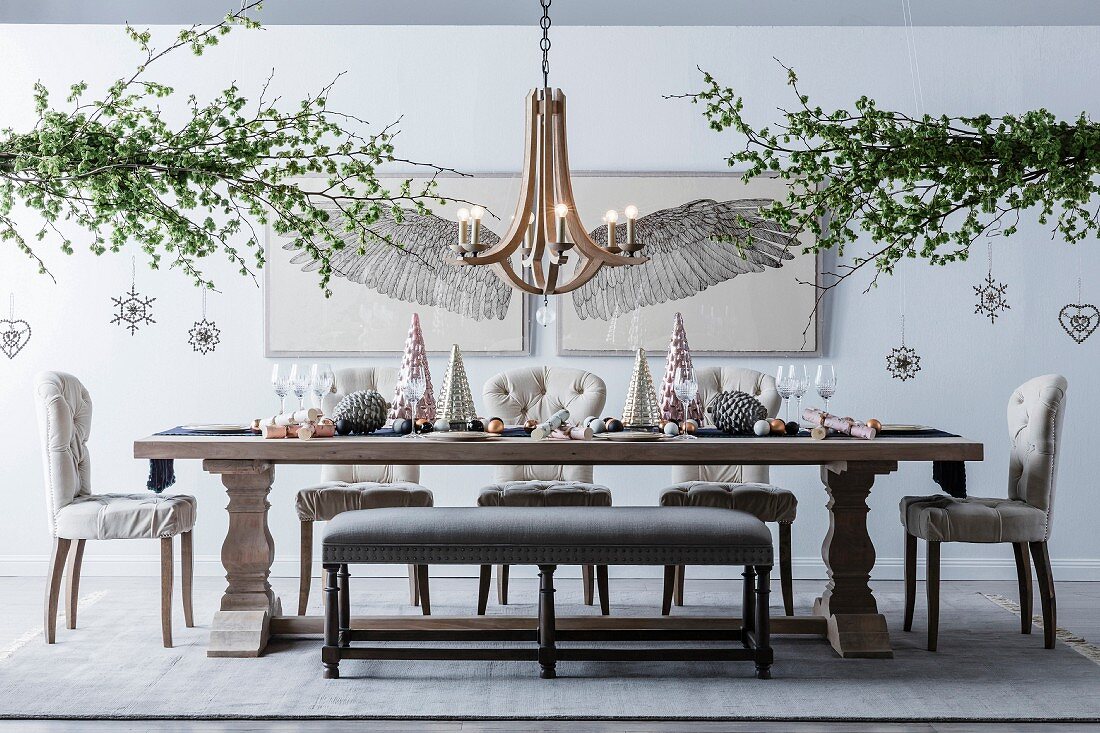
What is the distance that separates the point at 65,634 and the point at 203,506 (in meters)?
1.14

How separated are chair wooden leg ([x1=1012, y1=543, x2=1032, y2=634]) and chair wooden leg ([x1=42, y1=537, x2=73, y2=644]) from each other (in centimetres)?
324

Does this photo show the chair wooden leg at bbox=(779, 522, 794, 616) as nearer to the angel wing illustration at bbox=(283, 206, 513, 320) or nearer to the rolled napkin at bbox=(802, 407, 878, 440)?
the rolled napkin at bbox=(802, 407, 878, 440)

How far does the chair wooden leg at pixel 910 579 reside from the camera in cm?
349

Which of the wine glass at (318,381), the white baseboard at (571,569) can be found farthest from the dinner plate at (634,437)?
the white baseboard at (571,569)

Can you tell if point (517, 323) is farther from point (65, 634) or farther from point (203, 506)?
point (65, 634)

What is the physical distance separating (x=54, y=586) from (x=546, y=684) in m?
1.74

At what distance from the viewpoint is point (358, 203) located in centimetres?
191

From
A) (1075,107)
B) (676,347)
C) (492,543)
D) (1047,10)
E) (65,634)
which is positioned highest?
→ (1047,10)

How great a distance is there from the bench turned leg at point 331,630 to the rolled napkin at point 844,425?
1592 millimetres

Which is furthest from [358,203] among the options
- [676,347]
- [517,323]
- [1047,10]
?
[1047,10]

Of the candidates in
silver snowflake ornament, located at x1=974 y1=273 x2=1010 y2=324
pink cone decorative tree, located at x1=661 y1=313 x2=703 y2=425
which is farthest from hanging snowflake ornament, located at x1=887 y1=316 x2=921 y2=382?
pink cone decorative tree, located at x1=661 y1=313 x2=703 y2=425

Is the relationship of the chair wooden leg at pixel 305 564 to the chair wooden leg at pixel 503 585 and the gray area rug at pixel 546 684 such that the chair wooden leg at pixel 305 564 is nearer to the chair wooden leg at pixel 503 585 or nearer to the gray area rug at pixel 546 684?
the gray area rug at pixel 546 684

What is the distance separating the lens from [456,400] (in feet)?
11.1

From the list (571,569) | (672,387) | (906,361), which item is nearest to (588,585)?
(571,569)
